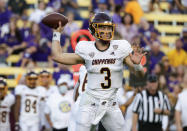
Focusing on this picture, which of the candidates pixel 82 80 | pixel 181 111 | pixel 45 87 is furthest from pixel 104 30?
pixel 45 87

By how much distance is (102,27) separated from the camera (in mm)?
4641

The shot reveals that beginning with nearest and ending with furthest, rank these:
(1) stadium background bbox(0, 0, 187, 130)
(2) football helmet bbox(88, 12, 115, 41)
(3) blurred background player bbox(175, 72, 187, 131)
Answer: (2) football helmet bbox(88, 12, 115, 41)
(3) blurred background player bbox(175, 72, 187, 131)
(1) stadium background bbox(0, 0, 187, 130)

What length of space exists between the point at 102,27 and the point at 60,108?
4222 mm

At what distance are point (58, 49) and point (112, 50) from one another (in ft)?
1.69

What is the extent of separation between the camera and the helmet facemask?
4.60 m

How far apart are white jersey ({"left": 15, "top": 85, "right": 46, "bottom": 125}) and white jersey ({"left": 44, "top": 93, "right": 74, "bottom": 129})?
202 millimetres

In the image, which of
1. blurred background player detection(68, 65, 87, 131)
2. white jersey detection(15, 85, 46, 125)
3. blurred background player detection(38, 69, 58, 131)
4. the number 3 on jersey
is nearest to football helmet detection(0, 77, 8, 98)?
white jersey detection(15, 85, 46, 125)

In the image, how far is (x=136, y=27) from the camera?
11.2 m

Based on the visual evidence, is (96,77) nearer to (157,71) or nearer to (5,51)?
(157,71)

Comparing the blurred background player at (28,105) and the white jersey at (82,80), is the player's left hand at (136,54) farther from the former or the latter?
the blurred background player at (28,105)

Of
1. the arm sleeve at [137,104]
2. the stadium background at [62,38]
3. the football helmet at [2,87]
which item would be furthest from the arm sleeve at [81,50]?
the stadium background at [62,38]

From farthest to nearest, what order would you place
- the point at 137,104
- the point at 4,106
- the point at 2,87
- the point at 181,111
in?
the point at 4,106, the point at 2,87, the point at 181,111, the point at 137,104

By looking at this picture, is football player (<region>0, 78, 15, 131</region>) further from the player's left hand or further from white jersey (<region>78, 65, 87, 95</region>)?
the player's left hand

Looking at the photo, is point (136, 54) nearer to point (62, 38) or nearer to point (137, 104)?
point (137, 104)
